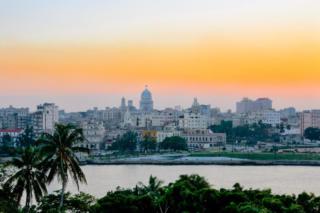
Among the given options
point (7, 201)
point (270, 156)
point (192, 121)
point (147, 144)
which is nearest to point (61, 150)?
point (7, 201)

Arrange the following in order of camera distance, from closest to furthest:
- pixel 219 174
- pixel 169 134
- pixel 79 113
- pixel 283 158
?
pixel 219 174
pixel 283 158
pixel 169 134
pixel 79 113

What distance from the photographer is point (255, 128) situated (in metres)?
76.1

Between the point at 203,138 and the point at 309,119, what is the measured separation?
68.1 feet

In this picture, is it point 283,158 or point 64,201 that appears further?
point 283,158

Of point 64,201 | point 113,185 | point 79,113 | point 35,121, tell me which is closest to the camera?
point 64,201

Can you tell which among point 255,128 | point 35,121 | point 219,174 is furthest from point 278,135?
point 219,174

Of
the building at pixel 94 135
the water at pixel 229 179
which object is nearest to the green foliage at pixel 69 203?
the water at pixel 229 179

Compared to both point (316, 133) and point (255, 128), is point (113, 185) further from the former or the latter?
point (255, 128)

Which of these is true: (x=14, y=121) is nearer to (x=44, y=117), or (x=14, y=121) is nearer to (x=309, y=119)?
(x=44, y=117)

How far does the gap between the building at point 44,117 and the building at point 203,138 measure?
537 inches

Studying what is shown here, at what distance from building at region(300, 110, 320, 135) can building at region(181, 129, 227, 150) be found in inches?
675

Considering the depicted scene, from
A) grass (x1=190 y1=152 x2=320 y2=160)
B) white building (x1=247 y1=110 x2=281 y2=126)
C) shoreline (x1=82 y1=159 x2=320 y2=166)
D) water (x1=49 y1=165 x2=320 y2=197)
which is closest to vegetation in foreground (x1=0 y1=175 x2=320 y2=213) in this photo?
water (x1=49 y1=165 x2=320 y2=197)

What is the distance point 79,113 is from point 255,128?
53189 millimetres

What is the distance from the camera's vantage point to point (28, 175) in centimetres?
1129
